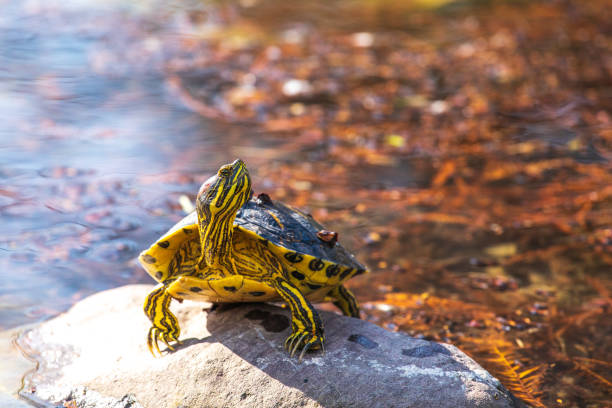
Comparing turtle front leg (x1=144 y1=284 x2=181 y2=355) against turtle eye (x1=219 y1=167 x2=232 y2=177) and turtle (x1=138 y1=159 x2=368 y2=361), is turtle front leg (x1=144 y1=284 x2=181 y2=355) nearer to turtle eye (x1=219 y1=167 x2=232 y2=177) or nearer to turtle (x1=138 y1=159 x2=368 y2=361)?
turtle (x1=138 y1=159 x2=368 y2=361)

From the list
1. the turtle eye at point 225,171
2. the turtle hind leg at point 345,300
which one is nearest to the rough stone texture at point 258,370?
the turtle hind leg at point 345,300

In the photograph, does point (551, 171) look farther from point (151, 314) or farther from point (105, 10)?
point (105, 10)

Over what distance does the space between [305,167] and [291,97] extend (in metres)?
2.68

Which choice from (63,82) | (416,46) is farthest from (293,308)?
(416,46)

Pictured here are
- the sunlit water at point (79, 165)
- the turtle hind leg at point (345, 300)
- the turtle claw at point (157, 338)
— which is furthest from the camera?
the sunlit water at point (79, 165)

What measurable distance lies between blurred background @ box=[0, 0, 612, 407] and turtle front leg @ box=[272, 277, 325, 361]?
43.6 inches

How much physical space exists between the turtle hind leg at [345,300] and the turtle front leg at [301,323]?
69cm

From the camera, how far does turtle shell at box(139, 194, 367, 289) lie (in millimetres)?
3035

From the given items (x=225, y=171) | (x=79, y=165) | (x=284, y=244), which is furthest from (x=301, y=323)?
(x=79, y=165)

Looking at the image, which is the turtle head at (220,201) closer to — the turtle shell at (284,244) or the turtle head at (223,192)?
the turtle head at (223,192)

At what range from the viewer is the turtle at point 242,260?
2.83 meters

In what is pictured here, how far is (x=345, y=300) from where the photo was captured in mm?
3617

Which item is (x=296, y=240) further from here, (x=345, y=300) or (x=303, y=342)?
(x=345, y=300)

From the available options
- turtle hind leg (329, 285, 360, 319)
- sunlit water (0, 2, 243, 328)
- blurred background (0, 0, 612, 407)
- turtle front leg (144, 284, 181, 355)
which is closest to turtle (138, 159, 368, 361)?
turtle front leg (144, 284, 181, 355)
